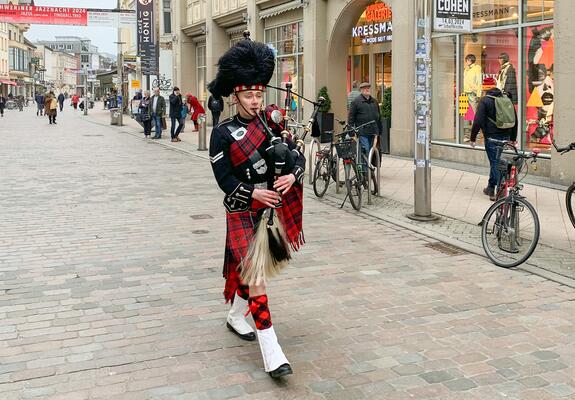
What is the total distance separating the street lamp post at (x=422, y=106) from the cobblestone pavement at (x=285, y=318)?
67 centimetres

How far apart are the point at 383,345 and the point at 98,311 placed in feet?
7.20

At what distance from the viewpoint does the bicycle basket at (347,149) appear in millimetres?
9758

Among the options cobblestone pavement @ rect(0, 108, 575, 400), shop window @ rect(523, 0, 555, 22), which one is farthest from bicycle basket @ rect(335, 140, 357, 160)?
shop window @ rect(523, 0, 555, 22)

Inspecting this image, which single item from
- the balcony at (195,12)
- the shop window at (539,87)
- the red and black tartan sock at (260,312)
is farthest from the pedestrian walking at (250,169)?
the balcony at (195,12)

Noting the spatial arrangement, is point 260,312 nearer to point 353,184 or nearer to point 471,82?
point 353,184

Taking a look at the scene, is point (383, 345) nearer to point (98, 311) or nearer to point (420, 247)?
point (98, 311)

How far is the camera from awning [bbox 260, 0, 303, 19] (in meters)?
21.0

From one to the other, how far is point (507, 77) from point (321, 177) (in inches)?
191

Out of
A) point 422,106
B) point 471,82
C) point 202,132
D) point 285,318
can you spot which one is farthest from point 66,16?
point 285,318

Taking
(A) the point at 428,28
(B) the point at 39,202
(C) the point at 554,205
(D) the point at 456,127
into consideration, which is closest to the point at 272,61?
(A) the point at 428,28

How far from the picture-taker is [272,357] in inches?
153

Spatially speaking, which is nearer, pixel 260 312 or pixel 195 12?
pixel 260 312

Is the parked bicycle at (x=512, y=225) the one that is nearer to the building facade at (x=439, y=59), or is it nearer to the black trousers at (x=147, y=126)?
the building facade at (x=439, y=59)

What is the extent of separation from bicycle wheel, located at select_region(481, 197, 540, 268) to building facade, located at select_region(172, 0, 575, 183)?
8.77 ft
